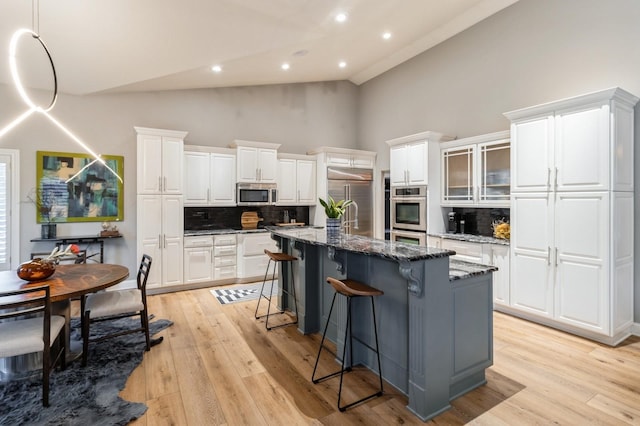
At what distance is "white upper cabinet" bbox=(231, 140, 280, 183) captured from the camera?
5.64 meters

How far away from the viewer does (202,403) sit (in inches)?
91.5

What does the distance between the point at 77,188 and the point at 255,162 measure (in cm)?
272

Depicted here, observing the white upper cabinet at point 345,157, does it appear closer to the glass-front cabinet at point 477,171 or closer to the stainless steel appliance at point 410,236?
the stainless steel appliance at point 410,236

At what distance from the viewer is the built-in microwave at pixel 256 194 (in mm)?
5746

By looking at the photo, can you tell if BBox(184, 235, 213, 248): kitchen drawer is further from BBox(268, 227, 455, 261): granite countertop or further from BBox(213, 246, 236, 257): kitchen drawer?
BBox(268, 227, 455, 261): granite countertop

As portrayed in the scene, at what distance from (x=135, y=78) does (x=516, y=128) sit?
5.01 m

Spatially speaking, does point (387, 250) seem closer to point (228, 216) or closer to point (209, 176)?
point (209, 176)

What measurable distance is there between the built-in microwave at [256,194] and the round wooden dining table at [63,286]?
2.63m

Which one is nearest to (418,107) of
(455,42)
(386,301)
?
(455,42)

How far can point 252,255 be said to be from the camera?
564 centimetres

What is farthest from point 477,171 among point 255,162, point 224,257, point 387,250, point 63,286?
point 63,286

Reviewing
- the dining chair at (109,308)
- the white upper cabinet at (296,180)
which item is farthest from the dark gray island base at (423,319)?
the white upper cabinet at (296,180)

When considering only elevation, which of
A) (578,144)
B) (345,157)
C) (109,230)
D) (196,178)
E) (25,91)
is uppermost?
(25,91)

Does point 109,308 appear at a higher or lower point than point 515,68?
lower
